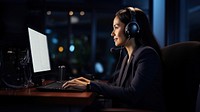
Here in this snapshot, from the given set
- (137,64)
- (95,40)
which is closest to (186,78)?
(137,64)

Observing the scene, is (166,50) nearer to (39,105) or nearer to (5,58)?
(39,105)

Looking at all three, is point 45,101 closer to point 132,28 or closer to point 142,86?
point 142,86

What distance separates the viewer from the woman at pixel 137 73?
4.00 feet

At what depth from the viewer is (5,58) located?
1396 millimetres

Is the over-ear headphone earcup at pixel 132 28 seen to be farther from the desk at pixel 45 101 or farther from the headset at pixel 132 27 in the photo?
the desk at pixel 45 101

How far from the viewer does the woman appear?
122 centimetres

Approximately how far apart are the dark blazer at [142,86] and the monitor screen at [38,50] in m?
0.40

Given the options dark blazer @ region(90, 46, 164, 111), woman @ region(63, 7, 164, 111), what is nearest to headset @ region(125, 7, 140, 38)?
woman @ region(63, 7, 164, 111)

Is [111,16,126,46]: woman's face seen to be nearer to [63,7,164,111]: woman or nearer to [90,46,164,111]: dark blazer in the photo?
[63,7,164,111]: woman

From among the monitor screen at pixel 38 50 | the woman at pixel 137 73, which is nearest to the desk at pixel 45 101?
the woman at pixel 137 73

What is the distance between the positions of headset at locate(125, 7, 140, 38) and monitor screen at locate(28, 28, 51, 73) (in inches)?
21.1

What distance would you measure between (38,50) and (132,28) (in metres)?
0.60

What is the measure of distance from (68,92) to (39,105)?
0.14 m

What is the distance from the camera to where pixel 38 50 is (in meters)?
1.58
